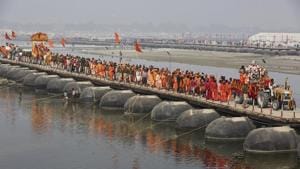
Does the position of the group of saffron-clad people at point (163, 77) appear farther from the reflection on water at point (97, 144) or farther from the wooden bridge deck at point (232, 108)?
the reflection on water at point (97, 144)

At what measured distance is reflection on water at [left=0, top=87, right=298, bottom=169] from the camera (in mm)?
27125

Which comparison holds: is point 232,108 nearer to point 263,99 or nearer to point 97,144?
point 263,99

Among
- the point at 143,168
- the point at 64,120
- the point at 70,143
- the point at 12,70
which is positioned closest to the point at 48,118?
the point at 64,120

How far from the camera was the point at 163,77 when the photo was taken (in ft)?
132

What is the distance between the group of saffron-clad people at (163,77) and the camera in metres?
33.8

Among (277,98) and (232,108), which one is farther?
(232,108)

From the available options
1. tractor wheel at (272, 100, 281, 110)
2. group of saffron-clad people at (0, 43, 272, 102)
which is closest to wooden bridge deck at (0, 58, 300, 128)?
tractor wheel at (272, 100, 281, 110)

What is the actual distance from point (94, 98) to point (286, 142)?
20.5 m

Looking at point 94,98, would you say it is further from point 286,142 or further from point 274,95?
point 286,142

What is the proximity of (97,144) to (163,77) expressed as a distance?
10.7 metres

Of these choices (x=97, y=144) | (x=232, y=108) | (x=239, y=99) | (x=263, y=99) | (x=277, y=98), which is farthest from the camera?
(x=239, y=99)

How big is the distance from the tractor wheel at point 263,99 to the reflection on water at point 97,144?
274cm

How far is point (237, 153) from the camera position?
2859 centimetres

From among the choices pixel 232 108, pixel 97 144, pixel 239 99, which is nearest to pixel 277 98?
pixel 232 108
